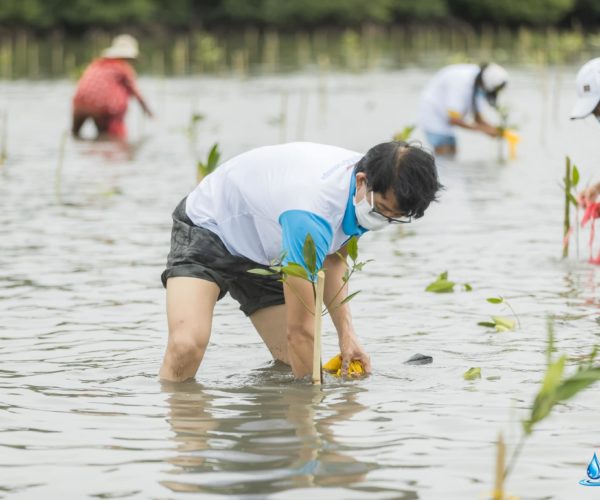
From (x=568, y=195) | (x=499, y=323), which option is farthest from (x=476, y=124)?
(x=499, y=323)

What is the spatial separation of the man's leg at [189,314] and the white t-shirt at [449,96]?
9.79m

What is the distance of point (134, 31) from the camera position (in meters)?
58.8

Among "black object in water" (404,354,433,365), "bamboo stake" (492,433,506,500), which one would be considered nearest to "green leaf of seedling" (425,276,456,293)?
"black object in water" (404,354,433,365)

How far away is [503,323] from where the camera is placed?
23.7ft

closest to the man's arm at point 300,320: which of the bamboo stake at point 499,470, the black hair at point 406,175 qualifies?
the black hair at point 406,175

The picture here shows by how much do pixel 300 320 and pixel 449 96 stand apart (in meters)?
10.2

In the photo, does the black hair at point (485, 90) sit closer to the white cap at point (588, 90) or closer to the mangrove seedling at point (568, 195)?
the mangrove seedling at point (568, 195)

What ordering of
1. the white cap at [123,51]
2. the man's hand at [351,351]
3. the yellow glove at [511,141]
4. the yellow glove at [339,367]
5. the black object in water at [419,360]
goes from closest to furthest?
the man's hand at [351,351] < the yellow glove at [339,367] < the black object in water at [419,360] < the yellow glove at [511,141] < the white cap at [123,51]

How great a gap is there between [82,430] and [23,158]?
1140 centimetres

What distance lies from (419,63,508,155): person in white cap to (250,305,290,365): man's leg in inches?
353

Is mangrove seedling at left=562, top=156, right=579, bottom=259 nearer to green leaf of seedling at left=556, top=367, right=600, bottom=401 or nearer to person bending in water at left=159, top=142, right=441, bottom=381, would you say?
person bending in water at left=159, top=142, right=441, bottom=381

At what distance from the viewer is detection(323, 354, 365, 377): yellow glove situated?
6078 millimetres

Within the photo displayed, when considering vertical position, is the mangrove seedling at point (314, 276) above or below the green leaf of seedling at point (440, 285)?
above

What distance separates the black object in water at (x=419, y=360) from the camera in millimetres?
6660
